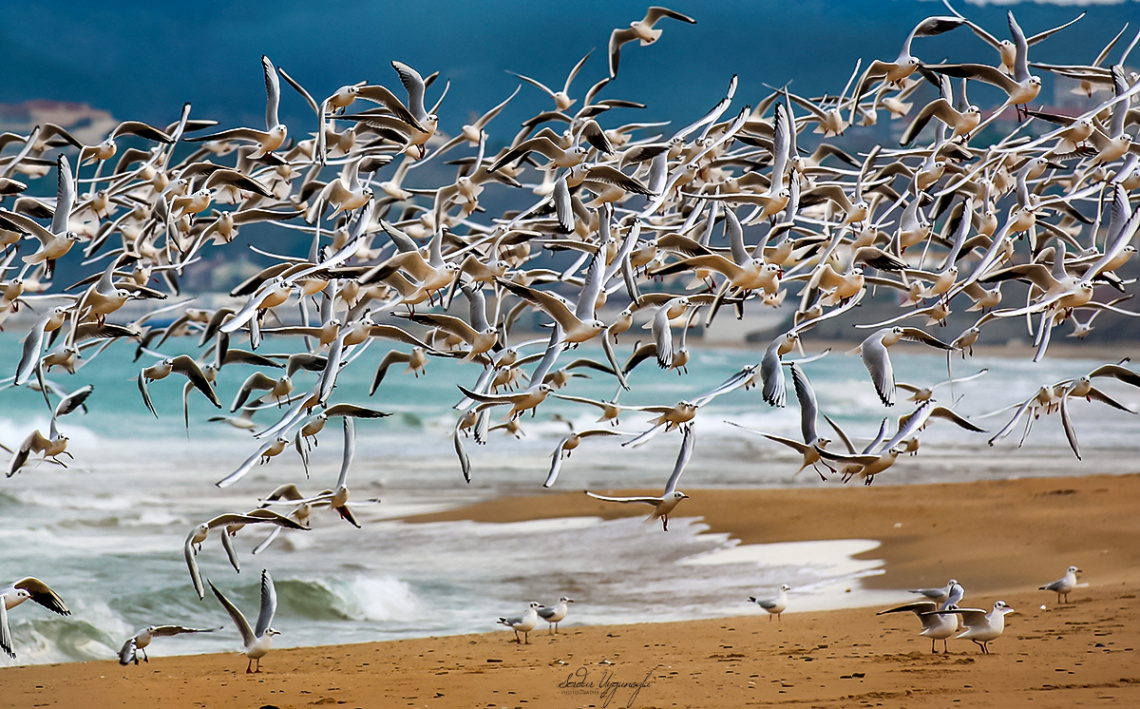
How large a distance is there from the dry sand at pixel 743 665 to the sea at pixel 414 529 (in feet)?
4.30

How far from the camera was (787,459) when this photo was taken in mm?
22000

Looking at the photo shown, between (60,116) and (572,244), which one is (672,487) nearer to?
(572,244)

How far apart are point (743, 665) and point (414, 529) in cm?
854

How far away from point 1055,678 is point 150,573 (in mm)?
9635

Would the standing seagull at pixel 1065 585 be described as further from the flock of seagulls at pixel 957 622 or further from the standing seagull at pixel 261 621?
the standing seagull at pixel 261 621

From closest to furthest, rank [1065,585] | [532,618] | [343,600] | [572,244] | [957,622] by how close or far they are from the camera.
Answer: [572,244], [957,622], [1065,585], [532,618], [343,600]

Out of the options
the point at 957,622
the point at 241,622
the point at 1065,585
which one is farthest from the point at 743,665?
the point at 241,622

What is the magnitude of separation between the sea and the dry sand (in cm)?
131

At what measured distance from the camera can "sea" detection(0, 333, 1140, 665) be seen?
414 inches

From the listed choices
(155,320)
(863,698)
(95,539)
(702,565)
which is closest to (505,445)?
(95,539)

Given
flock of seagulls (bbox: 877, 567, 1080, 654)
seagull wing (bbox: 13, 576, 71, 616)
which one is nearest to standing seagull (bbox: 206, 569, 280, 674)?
seagull wing (bbox: 13, 576, 71, 616)

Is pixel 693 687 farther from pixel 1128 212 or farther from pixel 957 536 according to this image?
pixel 957 536

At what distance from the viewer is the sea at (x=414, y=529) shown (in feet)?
34.5

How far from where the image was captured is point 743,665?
7090mm
